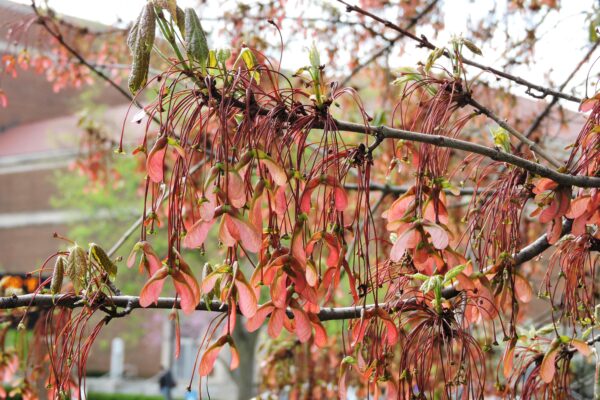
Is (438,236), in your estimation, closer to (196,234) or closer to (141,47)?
(196,234)

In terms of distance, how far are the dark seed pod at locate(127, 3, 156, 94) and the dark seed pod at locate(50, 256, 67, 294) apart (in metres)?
0.38

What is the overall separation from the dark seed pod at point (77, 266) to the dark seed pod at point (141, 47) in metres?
0.36

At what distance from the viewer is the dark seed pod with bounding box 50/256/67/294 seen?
4.43 feet

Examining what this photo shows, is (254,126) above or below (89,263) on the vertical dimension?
above

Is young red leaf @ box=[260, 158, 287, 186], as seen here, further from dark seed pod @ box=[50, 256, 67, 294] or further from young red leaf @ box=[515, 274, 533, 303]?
young red leaf @ box=[515, 274, 533, 303]

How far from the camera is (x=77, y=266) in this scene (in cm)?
135

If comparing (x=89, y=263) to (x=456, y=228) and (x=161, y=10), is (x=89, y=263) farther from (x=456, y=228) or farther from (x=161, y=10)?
(x=456, y=228)

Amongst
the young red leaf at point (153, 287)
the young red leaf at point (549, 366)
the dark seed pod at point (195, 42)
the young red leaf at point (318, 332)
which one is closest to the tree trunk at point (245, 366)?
the young red leaf at point (549, 366)

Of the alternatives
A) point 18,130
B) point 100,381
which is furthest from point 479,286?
point 18,130

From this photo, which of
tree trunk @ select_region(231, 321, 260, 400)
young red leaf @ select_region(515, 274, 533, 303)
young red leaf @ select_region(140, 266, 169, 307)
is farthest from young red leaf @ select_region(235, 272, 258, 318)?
tree trunk @ select_region(231, 321, 260, 400)

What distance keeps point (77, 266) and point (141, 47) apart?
43 centimetres

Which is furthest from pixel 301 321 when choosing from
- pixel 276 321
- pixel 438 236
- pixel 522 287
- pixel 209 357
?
pixel 522 287

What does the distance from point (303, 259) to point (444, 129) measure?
1.82 ft

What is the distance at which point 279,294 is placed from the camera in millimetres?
1118
